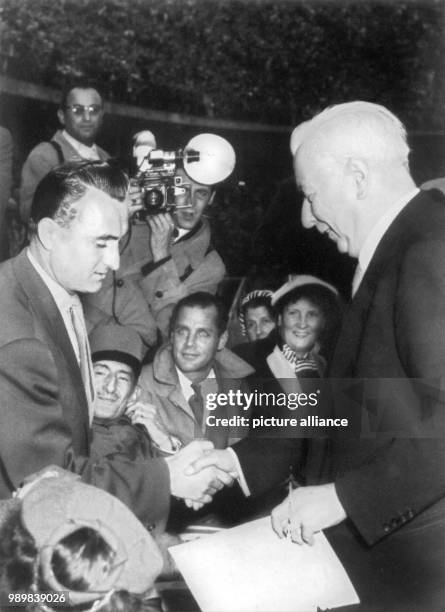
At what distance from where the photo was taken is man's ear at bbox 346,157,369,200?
52.1 inches

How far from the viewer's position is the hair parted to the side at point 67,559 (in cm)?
138

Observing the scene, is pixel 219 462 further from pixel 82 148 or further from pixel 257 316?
pixel 82 148

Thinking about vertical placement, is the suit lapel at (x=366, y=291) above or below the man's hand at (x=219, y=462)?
above

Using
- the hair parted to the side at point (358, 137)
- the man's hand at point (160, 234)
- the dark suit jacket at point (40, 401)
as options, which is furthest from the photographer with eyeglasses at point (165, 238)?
the hair parted to the side at point (358, 137)

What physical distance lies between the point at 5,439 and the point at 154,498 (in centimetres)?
31

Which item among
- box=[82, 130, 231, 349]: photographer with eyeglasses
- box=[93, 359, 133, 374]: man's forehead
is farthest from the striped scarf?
box=[93, 359, 133, 374]: man's forehead

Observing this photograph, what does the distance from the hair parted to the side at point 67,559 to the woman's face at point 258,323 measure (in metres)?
0.56

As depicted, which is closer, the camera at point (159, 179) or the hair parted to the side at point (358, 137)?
the hair parted to the side at point (358, 137)

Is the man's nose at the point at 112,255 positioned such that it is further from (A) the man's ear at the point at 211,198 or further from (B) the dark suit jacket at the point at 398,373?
(B) the dark suit jacket at the point at 398,373

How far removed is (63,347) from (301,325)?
→ 0.52 meters

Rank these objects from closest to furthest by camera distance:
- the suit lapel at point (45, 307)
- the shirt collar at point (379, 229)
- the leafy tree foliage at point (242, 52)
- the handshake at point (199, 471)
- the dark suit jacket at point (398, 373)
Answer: the dark suit jacket at point (398, 373) → the shirt collar at point (379, 229) → the suit lapel at point (45, 307) → the handshake at point (199, 471) → the leafy tree foliage at point (242, 52)

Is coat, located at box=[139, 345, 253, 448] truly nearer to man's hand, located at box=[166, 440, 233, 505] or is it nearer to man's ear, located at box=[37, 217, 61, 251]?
man's hand, located at box=[166, 440, 233, 505]

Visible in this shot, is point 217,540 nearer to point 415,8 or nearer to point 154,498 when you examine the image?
point 154,498

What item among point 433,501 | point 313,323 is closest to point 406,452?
point 433,501
